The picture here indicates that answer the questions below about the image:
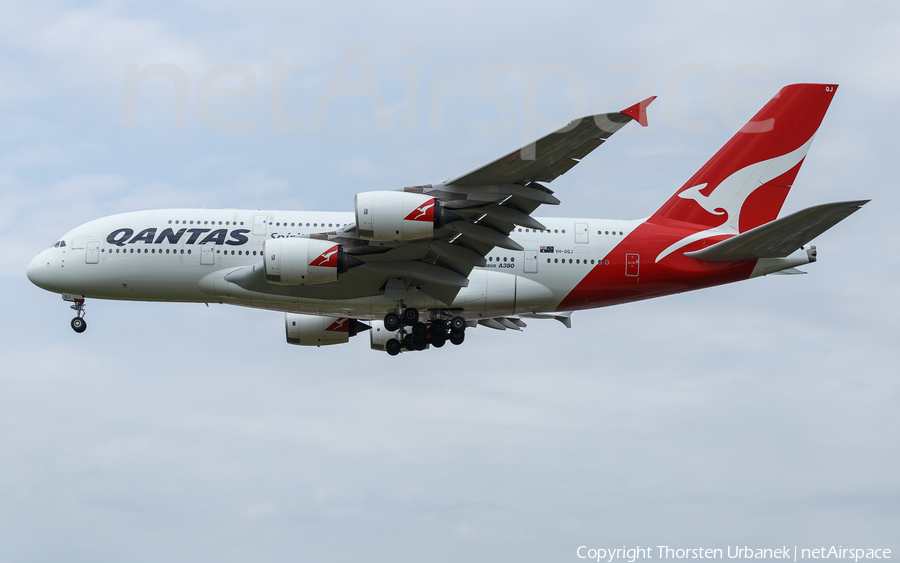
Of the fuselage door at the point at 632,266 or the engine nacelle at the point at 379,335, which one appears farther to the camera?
the engine nacelle at the point at 379,335

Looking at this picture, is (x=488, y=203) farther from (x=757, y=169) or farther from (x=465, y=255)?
(x=757, y=169)

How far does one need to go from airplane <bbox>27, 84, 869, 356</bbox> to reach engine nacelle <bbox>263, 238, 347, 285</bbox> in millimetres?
42

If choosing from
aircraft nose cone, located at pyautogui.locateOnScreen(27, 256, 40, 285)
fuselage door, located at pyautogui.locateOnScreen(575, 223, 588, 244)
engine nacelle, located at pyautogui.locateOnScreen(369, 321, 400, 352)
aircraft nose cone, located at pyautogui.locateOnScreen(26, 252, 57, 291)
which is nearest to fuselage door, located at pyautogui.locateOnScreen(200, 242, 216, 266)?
aircraft nose cone, located at pyautogui.locateOnScreen(26, 252, 57, 291)

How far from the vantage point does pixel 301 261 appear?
26.2 meters

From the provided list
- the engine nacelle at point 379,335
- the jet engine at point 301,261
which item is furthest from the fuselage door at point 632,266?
the engine nacelle at point 379,335

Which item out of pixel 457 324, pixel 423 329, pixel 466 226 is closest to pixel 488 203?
pixel 466 226

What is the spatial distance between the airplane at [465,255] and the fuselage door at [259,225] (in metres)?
0.05

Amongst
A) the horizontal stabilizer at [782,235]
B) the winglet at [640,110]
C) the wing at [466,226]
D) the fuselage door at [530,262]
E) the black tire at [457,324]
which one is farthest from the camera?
the black tire at [457,324]

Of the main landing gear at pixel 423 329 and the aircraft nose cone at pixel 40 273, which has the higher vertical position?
the aircraft nose cone at pixel 40 273

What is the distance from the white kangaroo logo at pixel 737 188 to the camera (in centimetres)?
3112

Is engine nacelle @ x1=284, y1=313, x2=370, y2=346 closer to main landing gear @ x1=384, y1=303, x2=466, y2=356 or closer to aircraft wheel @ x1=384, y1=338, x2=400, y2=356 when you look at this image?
aircraft wheel @ x1=384, y1=338, x2=400, y2=356

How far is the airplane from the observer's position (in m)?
26.9

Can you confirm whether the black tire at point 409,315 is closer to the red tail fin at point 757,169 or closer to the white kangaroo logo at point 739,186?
the red tail fin at point 757,169

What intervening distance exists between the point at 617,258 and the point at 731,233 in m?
4.47
